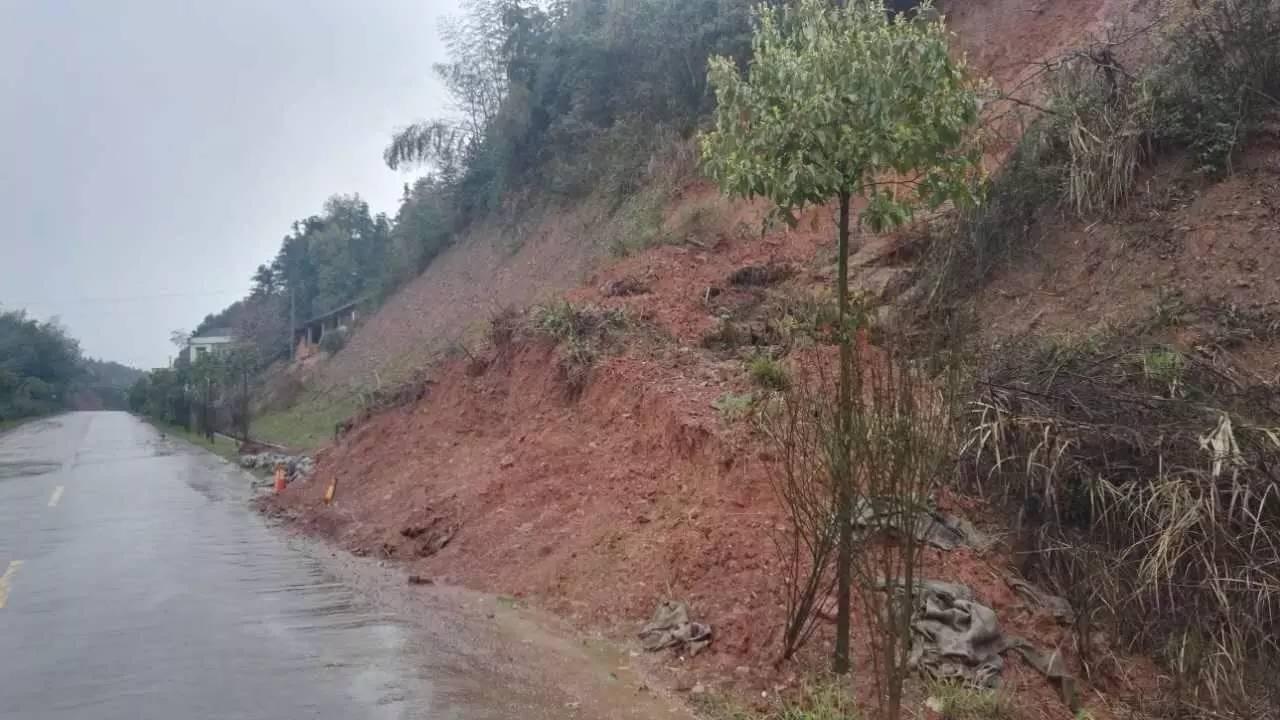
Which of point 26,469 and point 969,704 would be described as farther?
point 26,469

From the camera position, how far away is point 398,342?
127 feet

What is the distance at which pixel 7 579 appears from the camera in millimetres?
10719

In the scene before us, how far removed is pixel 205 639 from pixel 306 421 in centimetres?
3337

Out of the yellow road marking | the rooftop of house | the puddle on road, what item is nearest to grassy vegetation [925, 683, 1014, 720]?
the yellow road marking

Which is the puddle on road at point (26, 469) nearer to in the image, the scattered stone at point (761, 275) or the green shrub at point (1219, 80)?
the scattered stone at point (761, 275)

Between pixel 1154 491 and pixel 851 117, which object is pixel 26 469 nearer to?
pixel 851 117

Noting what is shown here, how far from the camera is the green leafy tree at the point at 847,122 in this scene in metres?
6.74

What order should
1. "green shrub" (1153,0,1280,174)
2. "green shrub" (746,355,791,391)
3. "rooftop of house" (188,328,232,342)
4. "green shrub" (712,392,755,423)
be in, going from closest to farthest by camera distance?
1. "green shrub" (712,392,755,423)
2. "green shrub" (746,355,791,391)
3. "green shrub" (1153,0,1280,174)
4. "rooftop of house" (188,328,232,342)

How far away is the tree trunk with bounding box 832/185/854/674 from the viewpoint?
5.60 m

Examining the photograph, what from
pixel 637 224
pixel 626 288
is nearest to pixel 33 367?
pixel 637 224

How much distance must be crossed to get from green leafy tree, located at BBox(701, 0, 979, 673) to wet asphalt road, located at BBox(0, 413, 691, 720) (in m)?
2.96

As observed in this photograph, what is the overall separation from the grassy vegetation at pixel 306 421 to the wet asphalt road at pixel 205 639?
18.0 m

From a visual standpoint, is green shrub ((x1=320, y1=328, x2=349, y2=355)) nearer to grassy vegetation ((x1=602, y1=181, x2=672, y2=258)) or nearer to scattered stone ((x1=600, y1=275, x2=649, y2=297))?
grassy vegetation ((x1=602, y1=181, x2=672, y2=258))

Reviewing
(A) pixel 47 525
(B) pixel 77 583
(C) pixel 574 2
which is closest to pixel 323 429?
(C) pixel 574 2
